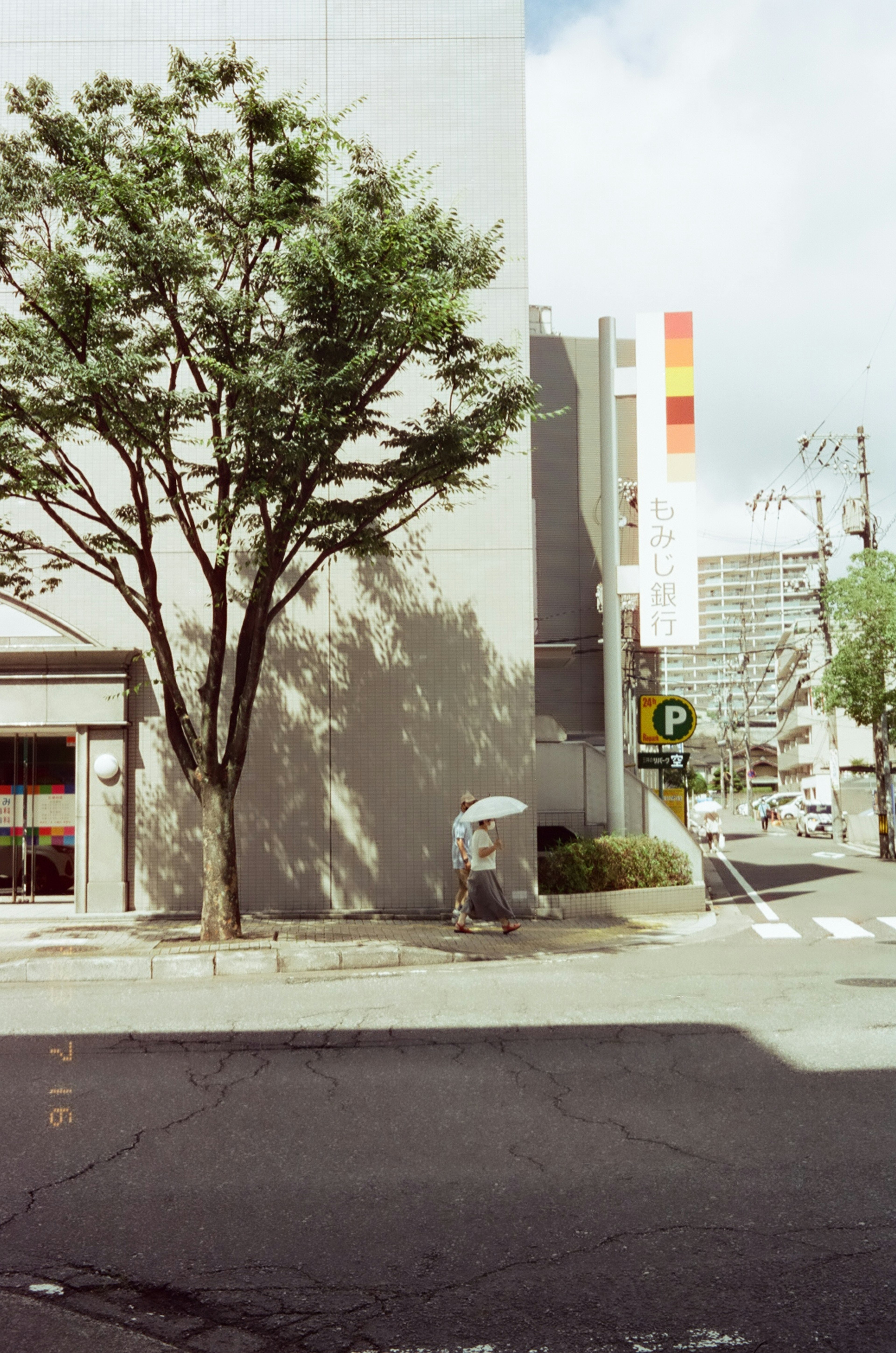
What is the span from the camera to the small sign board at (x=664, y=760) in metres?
19.4

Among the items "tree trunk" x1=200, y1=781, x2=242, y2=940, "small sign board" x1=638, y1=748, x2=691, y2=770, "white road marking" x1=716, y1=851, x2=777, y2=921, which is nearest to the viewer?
"tree trunk" x1=200, y1=781, x2=242, y2=940

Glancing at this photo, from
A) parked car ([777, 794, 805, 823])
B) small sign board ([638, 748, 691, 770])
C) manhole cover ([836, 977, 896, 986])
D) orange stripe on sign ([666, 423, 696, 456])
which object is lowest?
parked car ([777, 794, 805, 823])

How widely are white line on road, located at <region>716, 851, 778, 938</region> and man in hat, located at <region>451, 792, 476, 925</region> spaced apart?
Result: 14.3 ft

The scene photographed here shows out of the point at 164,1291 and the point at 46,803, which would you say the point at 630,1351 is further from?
the point at 46,803

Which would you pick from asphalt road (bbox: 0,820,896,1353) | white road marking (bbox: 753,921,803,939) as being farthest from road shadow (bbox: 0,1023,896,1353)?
white road marking (bbox: 753,921,803,939)

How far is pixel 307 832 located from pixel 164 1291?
42.8 ft

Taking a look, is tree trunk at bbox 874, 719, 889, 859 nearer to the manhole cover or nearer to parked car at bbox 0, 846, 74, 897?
the manhole cover

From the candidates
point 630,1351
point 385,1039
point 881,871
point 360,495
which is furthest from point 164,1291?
point 881,871

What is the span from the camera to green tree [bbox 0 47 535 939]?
12156mm

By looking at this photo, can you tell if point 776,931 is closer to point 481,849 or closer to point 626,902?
point 626,902

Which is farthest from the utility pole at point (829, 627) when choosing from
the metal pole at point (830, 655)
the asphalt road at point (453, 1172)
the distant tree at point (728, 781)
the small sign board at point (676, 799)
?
the distant tree at point (728, 781)

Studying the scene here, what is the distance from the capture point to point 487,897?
50.5 ft

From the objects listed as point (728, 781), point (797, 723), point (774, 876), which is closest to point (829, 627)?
point (774, 876)

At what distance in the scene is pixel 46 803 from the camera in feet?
58.4
